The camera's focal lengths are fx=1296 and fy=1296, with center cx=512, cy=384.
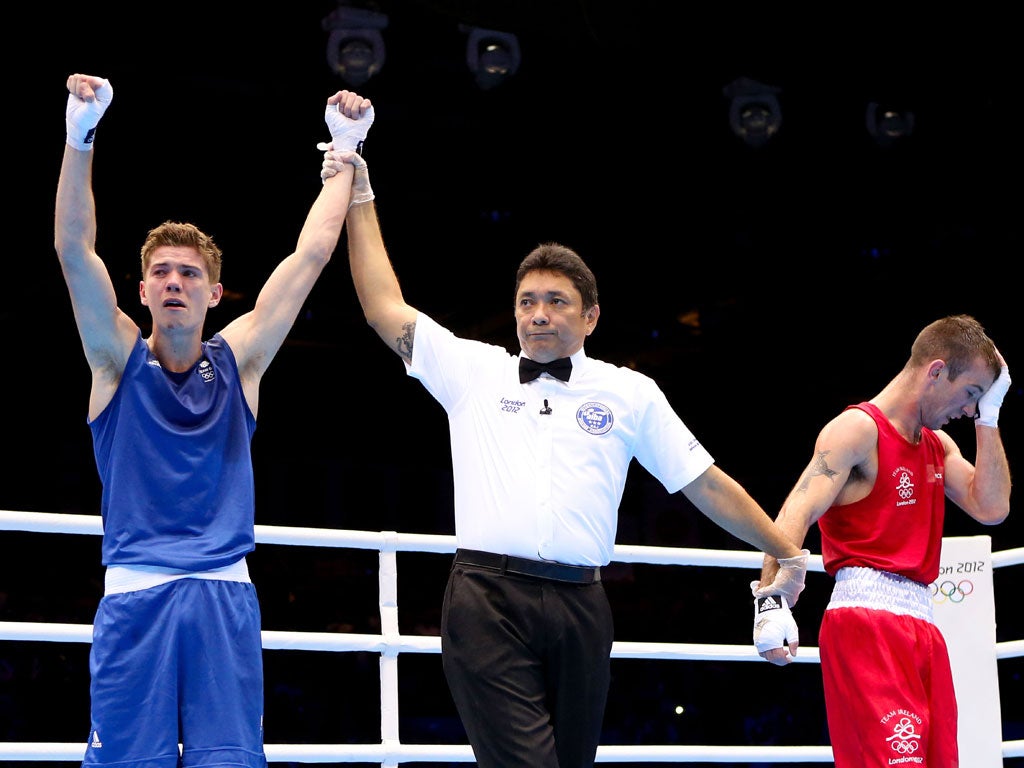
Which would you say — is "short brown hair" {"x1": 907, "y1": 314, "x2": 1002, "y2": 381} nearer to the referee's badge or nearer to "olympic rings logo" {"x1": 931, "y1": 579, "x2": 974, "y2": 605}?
"olympic rings logo" {"x1": 931, "y1": 579, "x2": 974, "y2": 605}

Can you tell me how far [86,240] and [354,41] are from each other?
443 cm

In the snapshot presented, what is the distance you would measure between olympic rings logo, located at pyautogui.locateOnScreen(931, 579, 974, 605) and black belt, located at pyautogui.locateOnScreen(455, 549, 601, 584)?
5.91 ft

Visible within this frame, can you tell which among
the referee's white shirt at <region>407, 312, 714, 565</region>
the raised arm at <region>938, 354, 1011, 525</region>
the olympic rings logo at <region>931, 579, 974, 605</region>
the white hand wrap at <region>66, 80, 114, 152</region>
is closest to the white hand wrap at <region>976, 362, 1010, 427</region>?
the raised arm at <region>938, 354, 1011, 525</region>

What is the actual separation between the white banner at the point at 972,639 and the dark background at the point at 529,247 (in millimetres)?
2634

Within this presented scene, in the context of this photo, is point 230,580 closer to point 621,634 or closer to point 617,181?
point 617,181

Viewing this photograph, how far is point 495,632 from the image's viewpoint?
2.92 meters

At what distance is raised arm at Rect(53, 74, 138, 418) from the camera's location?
2.77 meters

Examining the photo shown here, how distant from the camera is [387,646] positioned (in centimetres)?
373

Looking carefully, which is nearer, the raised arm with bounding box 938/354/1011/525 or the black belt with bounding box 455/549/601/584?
the black belt with bounding box 455/549/601/584

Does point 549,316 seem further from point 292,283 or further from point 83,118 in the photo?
point 83,118

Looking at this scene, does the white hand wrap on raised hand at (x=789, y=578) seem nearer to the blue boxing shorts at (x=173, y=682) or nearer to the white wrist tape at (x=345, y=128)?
the blue boxing shorts at (x=173, y=682)

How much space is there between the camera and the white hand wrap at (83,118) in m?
2.77

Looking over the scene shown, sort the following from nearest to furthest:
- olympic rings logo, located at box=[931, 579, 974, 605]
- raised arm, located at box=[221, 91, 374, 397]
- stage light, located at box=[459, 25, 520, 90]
Result: raised arm, located at box=[221, 91, 374, 397]
olympic rings logo, located at box=[931, 579, 974, 605]
stage light, located at box=[459, 25, 520, 90]

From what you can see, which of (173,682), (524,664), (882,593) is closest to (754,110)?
(882,593)
